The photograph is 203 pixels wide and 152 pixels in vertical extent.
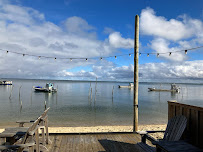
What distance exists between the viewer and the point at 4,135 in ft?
11.9

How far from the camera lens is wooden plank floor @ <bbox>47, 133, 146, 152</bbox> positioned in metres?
4.39

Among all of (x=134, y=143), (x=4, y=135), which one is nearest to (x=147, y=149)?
(x=134, y=143)

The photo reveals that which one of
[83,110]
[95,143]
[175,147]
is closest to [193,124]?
[175,147]

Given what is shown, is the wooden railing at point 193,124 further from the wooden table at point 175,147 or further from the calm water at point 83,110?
the calm water at point 83,110

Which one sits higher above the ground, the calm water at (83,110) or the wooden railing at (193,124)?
the wooden railing at (193,124)

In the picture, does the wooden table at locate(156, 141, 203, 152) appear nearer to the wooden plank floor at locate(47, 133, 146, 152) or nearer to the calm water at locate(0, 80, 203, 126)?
the wooden plank floor at locate(47, 133, 146, 152)

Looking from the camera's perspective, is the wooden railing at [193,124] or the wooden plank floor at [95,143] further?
the wooden plank floor at [95,143]

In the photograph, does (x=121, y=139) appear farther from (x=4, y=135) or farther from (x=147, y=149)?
(x=4, y=135)

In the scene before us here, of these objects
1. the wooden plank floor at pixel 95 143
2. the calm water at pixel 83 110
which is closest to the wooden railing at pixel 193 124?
the wooden plank floor at pixel 95 143

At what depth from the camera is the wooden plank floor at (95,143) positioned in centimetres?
439

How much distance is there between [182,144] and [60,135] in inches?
151

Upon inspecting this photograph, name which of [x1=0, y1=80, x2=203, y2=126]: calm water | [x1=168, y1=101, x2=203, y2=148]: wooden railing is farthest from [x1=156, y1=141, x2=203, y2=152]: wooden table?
[x1=0, y1=80, x2=203, y2=126]: calm water

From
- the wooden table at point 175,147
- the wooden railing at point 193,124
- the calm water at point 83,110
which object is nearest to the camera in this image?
the wooden table at point 175,147

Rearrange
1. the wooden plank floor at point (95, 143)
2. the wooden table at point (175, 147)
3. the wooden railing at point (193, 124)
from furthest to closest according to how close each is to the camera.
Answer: the wooden plank floor at point (95, 143)
the wooden railing at point (193, 124)
the wooden table at point (175, 147)
